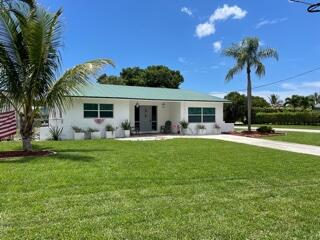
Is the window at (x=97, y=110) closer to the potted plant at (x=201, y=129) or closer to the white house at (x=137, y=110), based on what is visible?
the white house at (x=137, y=110)

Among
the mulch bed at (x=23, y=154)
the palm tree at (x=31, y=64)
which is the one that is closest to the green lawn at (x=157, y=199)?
the mulch bed at (x=23, y=154)

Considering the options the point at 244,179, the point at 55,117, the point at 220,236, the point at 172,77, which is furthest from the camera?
the point at 172,77

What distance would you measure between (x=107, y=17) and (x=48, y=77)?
13595 mm

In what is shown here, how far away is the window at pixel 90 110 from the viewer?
21297mm

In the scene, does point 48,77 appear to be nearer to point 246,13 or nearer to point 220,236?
point 220,236

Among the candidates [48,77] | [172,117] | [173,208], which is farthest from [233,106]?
[173,208]

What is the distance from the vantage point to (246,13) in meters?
22.1

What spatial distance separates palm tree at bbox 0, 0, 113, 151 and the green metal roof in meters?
7.19

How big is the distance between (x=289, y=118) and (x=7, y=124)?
33483mm

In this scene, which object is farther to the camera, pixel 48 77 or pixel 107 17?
pixel 107 17

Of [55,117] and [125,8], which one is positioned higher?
[125,8]

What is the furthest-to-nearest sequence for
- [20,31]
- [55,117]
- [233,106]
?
[233,106] < [55,117] < [20,31]

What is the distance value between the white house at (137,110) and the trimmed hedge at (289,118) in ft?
59.1

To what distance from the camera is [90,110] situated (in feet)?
70.5
